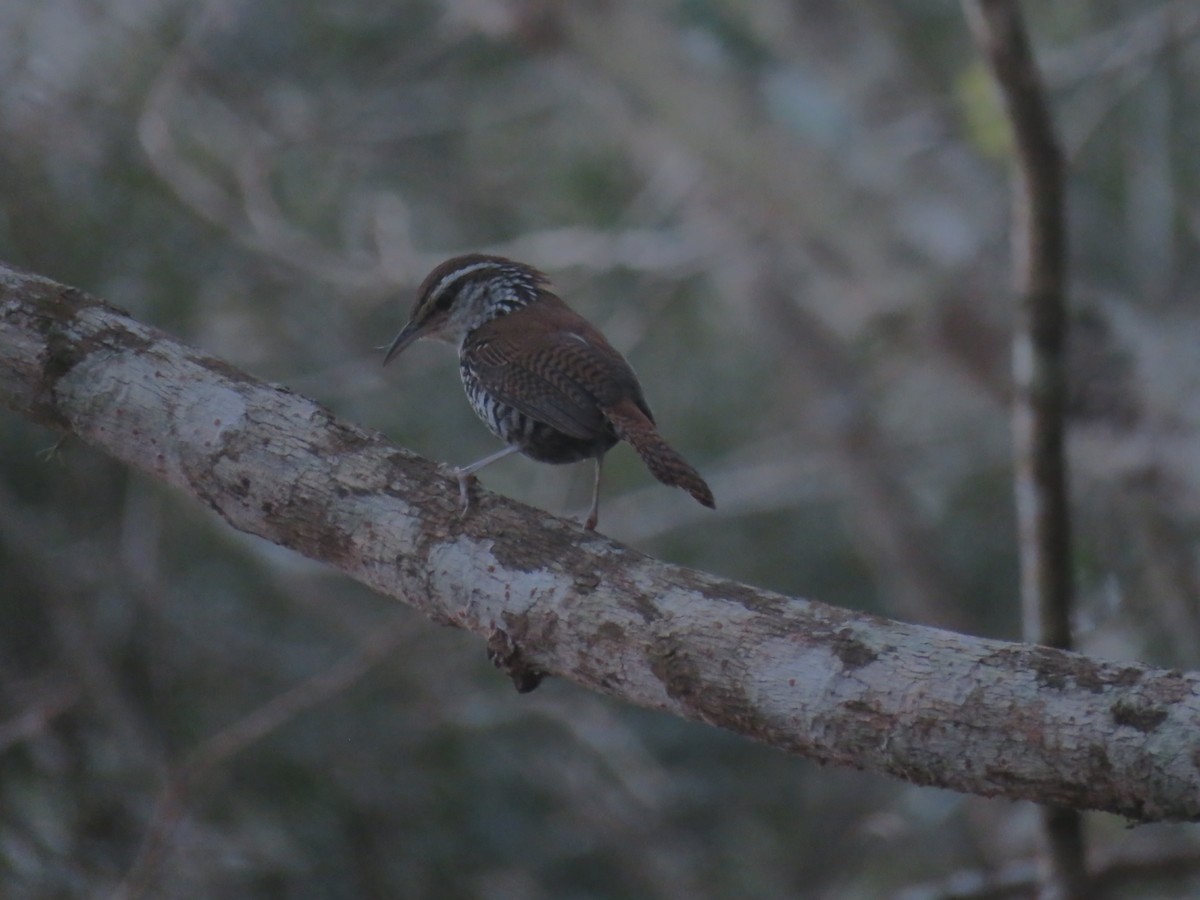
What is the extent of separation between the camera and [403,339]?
476cm

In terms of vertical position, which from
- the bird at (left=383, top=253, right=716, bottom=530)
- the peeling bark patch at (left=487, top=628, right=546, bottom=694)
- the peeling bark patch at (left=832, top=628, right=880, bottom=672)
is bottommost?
the peeling bark patch at (left=487, top=628, right=546, bottom=694)

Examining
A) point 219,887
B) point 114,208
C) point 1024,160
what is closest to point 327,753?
point 219,887

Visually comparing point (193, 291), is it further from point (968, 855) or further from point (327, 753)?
point (968, 855)

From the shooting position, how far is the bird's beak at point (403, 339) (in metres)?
4.68

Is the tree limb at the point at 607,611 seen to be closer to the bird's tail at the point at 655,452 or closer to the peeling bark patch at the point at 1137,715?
the peeling bark patch at the point at 1137,715

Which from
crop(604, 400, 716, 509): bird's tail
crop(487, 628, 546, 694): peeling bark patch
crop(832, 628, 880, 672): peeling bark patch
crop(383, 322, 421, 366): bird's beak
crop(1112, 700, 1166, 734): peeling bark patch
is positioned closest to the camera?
crop(1112, 700, 1166, 734): peeling bark patch

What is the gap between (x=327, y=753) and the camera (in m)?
6.85

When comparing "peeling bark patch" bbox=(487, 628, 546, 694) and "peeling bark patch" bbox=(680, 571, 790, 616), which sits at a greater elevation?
"peeling bark patch" bbox=(680, 571, 790, 616)

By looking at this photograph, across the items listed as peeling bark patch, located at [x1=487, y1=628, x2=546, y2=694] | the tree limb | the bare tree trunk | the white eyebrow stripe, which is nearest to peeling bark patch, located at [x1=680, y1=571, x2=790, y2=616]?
the tree limb

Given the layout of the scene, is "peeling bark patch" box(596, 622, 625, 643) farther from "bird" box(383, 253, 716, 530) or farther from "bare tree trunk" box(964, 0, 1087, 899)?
"bare tree trunk" box(964, 0, 1087, 899)

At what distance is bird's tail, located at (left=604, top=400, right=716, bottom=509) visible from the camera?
11.1 ft

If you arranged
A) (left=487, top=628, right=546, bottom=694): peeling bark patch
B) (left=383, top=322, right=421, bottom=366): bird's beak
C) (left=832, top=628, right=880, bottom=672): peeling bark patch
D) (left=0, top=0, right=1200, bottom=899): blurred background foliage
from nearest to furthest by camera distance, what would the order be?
(left=832, top=628, right=880, bottom=672): peeling bark patch < (left=487, top=628, right=546, bottom=694): peeling bark patch < (left=383, top=322, right=421, bottom=366): bird's beak < (left=0, top=0, right=1200, bottom=899): blurred background foliage

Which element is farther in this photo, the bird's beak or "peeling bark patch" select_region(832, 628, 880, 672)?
the bird's beak

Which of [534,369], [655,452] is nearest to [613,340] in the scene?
[534,369]
